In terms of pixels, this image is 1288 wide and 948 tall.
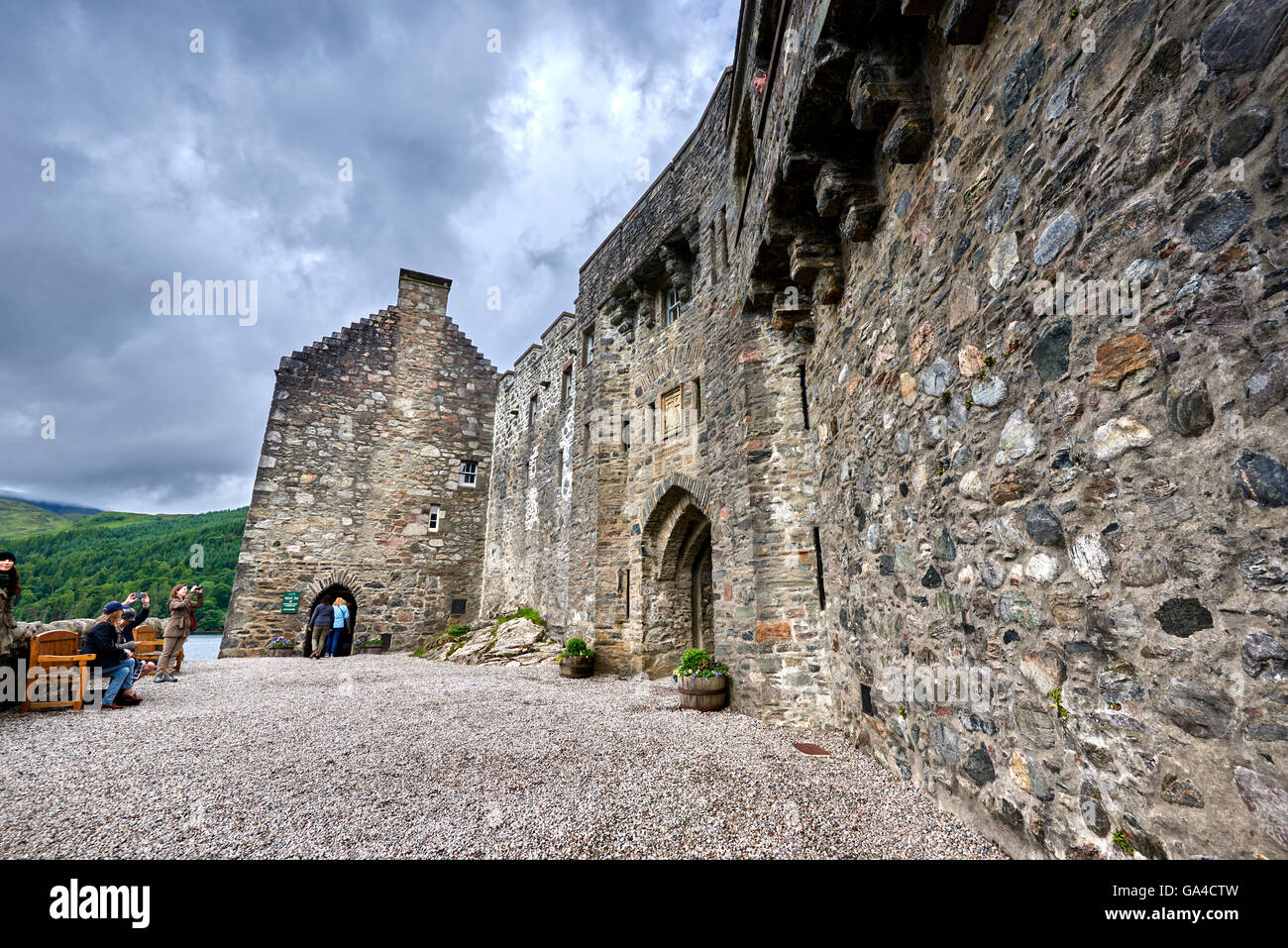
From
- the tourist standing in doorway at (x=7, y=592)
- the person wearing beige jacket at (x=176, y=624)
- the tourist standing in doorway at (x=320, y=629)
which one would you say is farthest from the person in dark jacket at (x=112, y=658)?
the tourist standing in doorway at (x=320, y=629)

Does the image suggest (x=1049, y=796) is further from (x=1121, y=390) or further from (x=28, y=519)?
(x=28, y=519)

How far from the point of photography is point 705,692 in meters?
6.11

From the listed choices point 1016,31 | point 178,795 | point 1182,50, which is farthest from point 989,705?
point 178,795

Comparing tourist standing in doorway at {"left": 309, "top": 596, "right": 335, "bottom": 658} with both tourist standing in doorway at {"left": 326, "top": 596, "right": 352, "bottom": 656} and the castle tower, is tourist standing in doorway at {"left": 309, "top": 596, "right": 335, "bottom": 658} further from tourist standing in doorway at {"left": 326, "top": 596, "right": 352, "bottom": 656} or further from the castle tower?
the castle tower

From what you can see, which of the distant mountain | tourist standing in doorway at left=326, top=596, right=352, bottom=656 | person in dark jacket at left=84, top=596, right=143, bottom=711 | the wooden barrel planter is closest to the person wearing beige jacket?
person in dark jacket at left=84, top=596, right=143, bottom=711

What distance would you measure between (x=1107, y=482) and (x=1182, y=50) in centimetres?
143

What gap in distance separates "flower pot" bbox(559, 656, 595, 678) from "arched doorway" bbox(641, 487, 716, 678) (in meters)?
1.06

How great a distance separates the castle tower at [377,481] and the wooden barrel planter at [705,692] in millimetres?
11250

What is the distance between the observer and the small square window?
31.0ft

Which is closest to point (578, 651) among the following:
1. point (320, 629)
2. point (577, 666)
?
point (577, 666)

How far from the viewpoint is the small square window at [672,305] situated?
9.45 metres

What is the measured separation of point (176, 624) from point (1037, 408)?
40.4 feet

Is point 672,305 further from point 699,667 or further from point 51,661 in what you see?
point 51,661

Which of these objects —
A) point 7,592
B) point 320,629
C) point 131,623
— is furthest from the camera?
point 320,629
